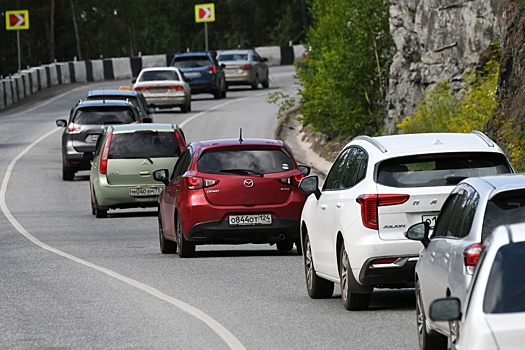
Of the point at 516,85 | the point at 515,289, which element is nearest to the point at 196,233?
the point at 516,85

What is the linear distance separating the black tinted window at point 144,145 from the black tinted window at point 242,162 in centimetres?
787

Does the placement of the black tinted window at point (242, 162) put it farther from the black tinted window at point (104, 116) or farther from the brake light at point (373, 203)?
the black tinted window at point (104, 116)

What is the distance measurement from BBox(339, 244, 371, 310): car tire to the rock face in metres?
18.5

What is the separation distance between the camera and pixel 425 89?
36000 millimetres

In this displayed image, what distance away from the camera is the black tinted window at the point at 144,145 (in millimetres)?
27672

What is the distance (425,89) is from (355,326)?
2374 cm

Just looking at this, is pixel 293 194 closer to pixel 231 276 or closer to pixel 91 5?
pixel 231 276

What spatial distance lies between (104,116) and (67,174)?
6.17ft

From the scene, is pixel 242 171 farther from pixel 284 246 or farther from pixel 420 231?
pixel 420 231

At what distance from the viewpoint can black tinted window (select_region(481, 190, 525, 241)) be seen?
9.62 metres

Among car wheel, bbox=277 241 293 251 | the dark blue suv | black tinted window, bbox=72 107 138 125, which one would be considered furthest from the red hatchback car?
the dark blue suv

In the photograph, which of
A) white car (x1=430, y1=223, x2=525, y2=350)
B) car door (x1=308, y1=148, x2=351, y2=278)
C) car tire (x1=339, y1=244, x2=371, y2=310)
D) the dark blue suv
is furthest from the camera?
the dark blue suv

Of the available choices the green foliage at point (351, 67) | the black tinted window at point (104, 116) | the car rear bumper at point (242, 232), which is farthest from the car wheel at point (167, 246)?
the green foliage at point (351, 67)

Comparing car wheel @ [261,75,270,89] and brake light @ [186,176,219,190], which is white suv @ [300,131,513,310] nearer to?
brake light @ [186,176,219,190]
